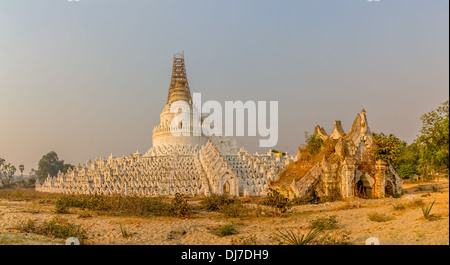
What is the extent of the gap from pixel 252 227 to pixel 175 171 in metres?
25.1

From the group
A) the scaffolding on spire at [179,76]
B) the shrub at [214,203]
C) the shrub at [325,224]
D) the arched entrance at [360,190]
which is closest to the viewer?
the shrub at [325,224]

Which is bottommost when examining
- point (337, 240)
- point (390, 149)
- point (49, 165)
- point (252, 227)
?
point (252, 227)

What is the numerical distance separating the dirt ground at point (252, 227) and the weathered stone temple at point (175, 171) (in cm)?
1333

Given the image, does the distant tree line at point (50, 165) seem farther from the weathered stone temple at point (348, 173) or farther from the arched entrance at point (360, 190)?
the arched entrance at point (360, 190)

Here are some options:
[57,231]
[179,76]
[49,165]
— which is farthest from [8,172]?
[57,231]

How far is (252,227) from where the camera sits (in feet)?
50.5

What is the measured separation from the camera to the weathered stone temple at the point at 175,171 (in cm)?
3622

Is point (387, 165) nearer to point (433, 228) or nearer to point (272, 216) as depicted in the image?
point (272, 216)

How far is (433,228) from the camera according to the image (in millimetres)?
11055

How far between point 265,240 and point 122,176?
106 feet

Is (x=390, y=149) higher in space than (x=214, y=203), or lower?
higher

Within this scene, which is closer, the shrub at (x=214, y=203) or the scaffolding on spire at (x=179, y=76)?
the shrub at (x=214, y=203)

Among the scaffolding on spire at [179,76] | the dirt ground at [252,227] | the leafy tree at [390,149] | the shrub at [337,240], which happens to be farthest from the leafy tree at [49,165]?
the shrub at [337,240]

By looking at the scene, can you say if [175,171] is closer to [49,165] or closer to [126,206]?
[126,206]
